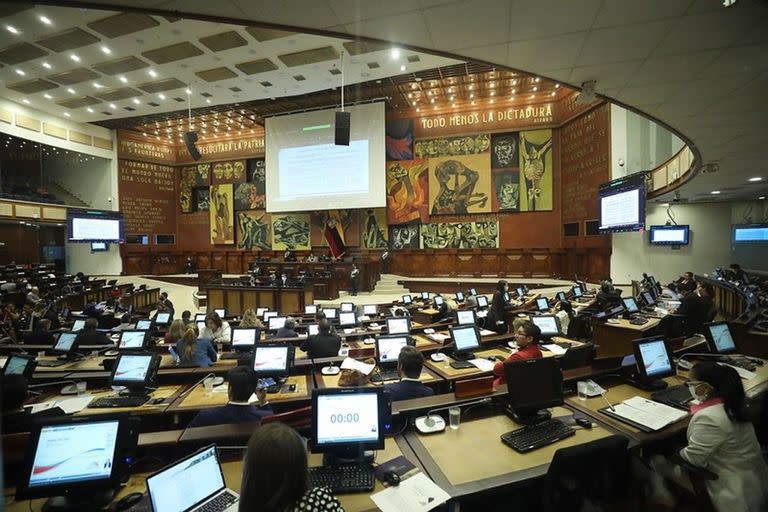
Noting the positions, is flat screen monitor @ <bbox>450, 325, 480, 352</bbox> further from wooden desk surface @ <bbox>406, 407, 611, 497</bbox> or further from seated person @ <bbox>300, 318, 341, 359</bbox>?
wooden desk surface @ <bbox>406, 407, 611, 497</bbox>

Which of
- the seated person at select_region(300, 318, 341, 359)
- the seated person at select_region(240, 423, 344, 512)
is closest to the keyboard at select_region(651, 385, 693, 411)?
the seated person at select_region(240, 423, 344, 512)

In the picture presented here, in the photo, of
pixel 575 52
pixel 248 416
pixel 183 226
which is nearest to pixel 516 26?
pixel 575 52

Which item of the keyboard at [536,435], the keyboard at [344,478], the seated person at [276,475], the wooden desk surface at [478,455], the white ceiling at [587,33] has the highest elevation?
the white ceiling at [587,33]

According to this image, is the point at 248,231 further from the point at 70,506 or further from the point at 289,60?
the point at 70,506

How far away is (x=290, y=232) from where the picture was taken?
17.3 meters

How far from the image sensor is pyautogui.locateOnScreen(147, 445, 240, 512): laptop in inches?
69.8

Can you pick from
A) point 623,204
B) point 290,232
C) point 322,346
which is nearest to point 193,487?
point 322,346

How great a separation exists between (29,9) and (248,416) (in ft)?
34.7

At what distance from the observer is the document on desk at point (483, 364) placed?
3.98 meters

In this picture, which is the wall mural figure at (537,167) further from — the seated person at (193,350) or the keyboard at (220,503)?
the keyboard at (220,503)

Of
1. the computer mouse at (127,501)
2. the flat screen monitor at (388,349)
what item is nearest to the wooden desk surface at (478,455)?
the flat screen monitor at (388,349)

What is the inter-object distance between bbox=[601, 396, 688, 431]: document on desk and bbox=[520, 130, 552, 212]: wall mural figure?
1228 centimetres

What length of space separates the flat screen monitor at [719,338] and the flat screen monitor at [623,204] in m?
3.07

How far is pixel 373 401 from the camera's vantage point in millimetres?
2336
